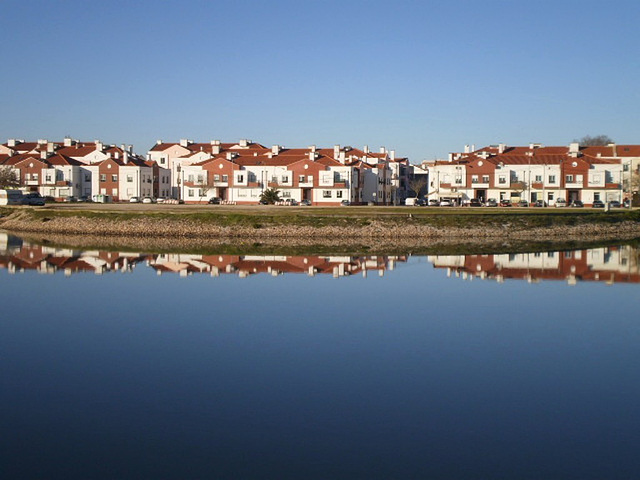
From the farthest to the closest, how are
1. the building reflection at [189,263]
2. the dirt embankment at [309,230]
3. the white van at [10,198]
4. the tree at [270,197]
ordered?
the tree at [270,197]
the white van at [10,198]
the dirt embankment at [309,230]
the building reflection at [189,263]

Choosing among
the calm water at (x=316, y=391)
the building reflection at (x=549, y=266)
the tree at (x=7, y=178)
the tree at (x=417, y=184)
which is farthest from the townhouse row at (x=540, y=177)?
the calm water at (x=316, y=391)

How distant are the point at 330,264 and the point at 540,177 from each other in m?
54.5

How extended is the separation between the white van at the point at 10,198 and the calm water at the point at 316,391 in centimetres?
4496

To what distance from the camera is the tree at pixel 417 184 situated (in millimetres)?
93688

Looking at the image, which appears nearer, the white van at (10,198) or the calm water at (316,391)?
the calm water at (316,391)

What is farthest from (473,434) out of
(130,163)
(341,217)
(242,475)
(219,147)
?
(219,147)

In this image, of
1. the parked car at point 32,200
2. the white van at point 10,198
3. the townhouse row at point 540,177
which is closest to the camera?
the white van at point 10,198

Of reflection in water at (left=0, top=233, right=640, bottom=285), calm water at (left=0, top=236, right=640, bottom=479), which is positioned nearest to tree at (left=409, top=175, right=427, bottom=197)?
reflection in water at (left=0, top=233, right=640, bottom=285)

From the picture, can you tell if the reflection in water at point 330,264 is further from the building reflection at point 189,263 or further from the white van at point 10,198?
the white van at point 10,198

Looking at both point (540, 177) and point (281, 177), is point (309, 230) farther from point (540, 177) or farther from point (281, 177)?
point (540, 177)

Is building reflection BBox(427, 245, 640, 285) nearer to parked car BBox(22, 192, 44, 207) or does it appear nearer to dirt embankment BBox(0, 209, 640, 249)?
dirt embankment BBox(0, 209, 640, 249)

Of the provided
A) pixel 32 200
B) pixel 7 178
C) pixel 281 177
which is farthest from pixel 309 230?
pixel 7 178

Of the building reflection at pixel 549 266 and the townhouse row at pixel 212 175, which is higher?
the townhouse row at pixel 212 175

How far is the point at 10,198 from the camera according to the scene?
63500mm
